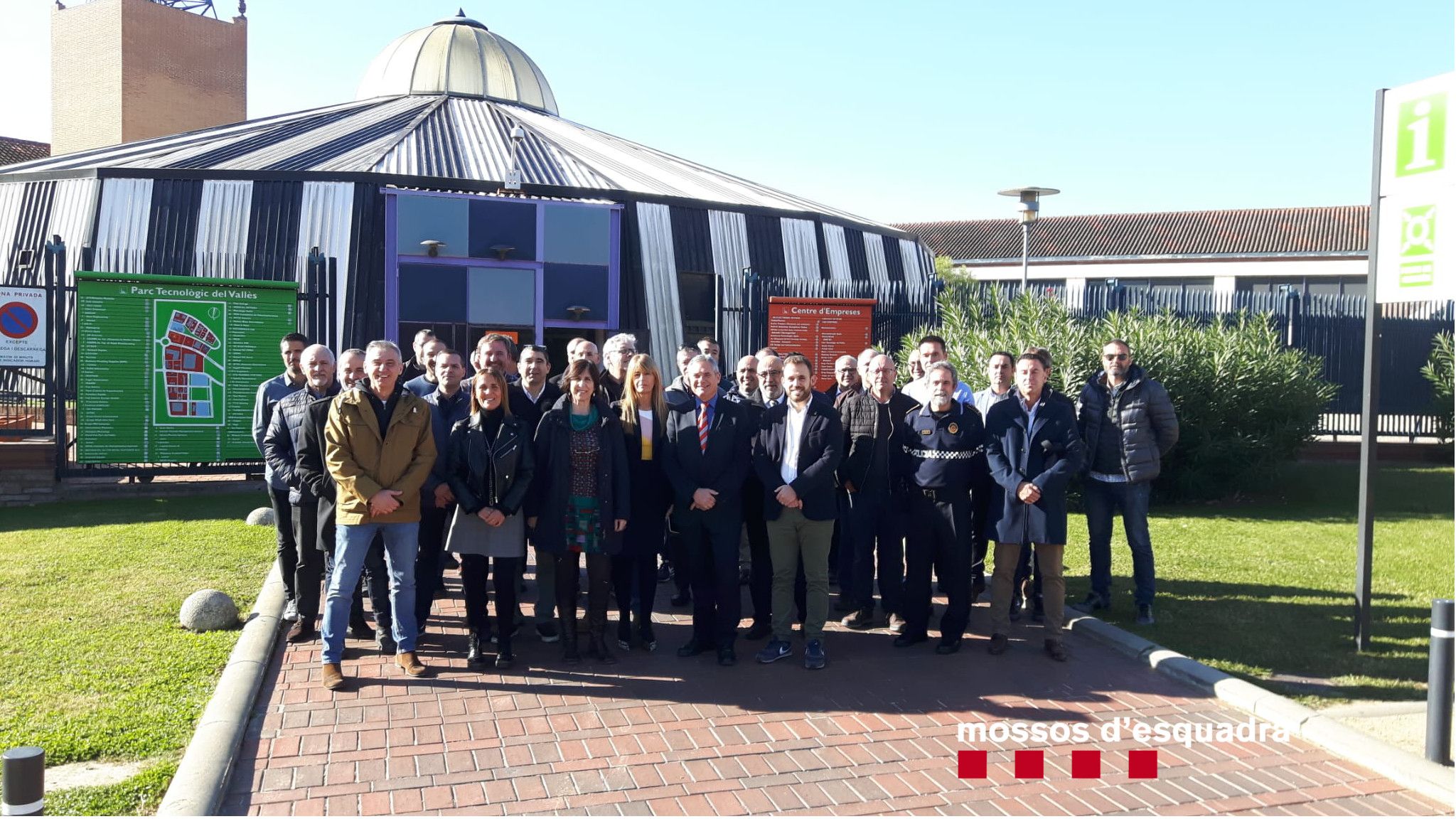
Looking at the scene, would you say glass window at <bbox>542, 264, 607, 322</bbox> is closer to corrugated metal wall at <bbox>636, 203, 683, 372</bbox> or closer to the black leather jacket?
corrugated metal wall at <bbox>636, 203, 683, 372</bbox>

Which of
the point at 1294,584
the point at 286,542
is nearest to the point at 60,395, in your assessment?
the point at 286,542

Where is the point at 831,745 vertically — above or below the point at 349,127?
below

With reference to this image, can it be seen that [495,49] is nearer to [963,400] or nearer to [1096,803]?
[963,400]

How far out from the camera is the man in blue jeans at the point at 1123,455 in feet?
23.4

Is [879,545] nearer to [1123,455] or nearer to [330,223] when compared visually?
[1123,455]

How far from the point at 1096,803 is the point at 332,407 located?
425cm

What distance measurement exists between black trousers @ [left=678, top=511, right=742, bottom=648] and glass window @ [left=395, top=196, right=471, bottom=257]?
506 inches

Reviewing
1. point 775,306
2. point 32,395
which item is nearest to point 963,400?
point 775,306

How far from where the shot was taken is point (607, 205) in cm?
1923

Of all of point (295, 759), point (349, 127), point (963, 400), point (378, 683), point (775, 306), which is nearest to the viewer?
point (295, 759)

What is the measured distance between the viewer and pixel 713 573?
632cm

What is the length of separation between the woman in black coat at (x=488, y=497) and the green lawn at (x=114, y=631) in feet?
4.72

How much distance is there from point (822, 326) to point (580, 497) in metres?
9.28

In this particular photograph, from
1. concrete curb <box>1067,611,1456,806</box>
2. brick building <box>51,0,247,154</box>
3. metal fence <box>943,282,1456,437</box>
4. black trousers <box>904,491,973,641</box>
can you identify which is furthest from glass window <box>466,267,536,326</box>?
brick building <box>51,0,247,154</box>
